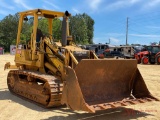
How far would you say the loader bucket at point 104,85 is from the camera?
6543mm

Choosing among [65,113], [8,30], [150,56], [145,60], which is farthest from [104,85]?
[8,30]

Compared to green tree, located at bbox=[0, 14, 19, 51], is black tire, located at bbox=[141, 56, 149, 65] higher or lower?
lower

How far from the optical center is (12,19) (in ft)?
241

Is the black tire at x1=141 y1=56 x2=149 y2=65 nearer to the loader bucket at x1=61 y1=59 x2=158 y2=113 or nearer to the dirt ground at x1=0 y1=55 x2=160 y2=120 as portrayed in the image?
the dirt ground at x1=0 y1=55 x2=160 y2=120

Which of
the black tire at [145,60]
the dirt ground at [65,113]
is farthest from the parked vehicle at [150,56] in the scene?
the dirt ground at [65,113]

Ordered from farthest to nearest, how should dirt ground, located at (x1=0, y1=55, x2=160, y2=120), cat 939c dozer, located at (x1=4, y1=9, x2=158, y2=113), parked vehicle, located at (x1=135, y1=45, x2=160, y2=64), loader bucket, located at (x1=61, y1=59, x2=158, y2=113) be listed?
parked vehicle, located at (x1=135, y1=45, x2=160, y2=64) → dirt ground, located at (x1=0, y1=55, x2=160, y2=120) → cat 939c dozer, located at (x1=4, y1=9, x2=158, y2=113) → loader bucket, located at (x1=61, y1=59, x2=158, y2=113)

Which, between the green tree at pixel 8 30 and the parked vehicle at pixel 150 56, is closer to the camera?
the parked vehicle at pixel 150 56

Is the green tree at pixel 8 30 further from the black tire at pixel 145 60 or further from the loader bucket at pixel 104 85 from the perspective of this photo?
the loader bucket at pixel 104 85

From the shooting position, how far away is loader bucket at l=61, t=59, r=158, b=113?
654cm

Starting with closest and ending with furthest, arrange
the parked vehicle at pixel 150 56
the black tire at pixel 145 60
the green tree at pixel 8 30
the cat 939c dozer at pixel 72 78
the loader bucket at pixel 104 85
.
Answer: the loader bucket at pixel 104 85 → the cat 939c dozer at pixel 72 78 → the parked vehicle at pixel 150 56 → the black tire at pixel 145 60 → the green tree at pixel 8 30

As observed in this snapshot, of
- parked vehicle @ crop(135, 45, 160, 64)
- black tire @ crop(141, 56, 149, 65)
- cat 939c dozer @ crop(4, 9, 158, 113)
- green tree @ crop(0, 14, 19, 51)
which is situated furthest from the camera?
green tree @ crop(0, 14, 19, 51)

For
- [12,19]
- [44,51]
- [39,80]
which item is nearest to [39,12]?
[44,51]

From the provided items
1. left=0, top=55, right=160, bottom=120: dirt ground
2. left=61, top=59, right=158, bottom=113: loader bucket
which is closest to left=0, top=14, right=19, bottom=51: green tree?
left=0, top=55, right=160, bottom=120: dirt ground

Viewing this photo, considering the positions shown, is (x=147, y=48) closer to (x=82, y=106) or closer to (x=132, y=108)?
(x=132, y=108)
